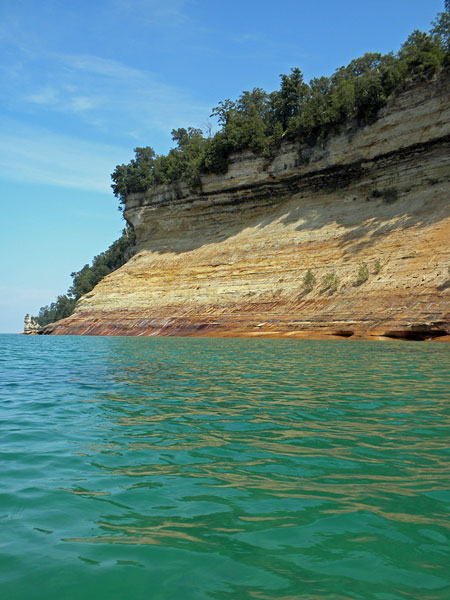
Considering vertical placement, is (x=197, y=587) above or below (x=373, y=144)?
below

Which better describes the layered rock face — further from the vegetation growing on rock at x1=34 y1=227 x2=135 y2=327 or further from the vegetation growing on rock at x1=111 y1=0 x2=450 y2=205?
the vegetation growing on rock at x1=34 y1=227 x2=135 y2=327

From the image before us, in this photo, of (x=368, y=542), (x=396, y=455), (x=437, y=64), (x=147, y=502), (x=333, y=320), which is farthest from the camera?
(x=437, y=64)

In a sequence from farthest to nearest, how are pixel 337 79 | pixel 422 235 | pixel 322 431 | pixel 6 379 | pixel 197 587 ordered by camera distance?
pixel 337 79, pixel 422 235, pixel 6 379, pixel 322 431, pixel 197 587

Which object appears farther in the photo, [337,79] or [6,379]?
[337,79]

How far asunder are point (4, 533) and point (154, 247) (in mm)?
52233

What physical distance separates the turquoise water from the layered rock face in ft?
64.8

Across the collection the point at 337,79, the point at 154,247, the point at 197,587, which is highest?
the point at 337,79

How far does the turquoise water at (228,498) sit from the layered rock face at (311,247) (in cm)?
1974

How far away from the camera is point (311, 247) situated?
128 feet

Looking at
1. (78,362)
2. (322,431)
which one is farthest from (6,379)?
(322,431)

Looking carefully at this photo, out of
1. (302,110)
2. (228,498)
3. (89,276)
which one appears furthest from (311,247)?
(89,276)

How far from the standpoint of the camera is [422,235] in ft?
104

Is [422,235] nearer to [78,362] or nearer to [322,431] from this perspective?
[78,362]

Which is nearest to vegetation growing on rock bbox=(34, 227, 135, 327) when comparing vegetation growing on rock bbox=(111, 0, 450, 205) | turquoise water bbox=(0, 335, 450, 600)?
vegetation growing on rock bbox=(111, 0, 450, 205)
